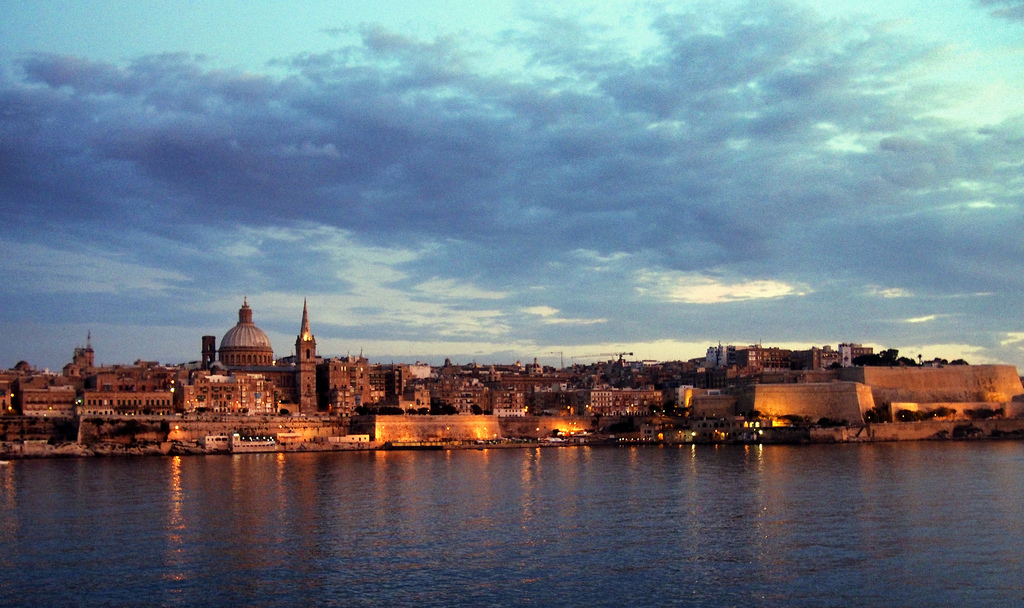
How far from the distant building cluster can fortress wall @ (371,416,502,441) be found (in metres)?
3.06

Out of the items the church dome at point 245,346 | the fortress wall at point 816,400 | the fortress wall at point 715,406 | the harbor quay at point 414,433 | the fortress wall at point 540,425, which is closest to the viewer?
the harbor quay at point 414,433

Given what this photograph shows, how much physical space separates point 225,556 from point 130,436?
35491 mm

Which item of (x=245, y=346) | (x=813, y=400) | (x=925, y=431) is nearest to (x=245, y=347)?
(x=245, y=346)

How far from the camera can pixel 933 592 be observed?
48.6 ft

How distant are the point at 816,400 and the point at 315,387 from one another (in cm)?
2912

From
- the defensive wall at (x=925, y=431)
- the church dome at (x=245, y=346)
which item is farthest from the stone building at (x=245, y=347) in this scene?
the defensive wall at (x=925, y=431)

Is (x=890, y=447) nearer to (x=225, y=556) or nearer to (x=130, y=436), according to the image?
(x=130, y=436)

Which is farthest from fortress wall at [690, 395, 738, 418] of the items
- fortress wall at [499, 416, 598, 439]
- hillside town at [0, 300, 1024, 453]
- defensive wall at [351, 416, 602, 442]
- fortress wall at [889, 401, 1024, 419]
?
fortress wall at [889, 401, 1024, 419]

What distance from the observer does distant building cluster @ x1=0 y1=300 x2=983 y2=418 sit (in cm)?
5666

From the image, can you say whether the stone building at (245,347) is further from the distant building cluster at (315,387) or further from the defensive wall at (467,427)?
the defensive wall at (467,427)

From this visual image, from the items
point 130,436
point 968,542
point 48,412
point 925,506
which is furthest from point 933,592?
point 48,412

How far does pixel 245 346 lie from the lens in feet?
236

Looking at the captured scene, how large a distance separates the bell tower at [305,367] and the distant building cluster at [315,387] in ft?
0.20

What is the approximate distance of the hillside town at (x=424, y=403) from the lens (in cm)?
5444
